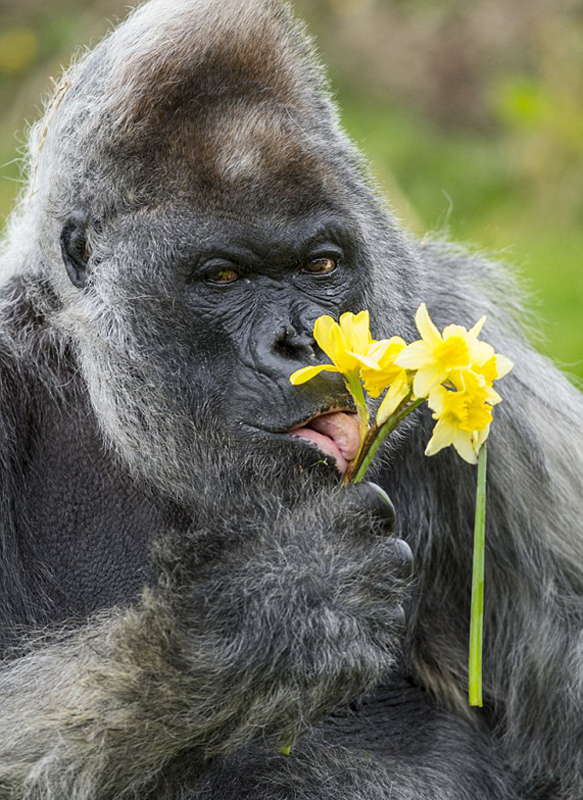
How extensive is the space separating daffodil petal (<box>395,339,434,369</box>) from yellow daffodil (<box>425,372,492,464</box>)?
0.09m

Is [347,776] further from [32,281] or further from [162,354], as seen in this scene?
[32,281]

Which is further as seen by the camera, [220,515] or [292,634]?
[220,515]

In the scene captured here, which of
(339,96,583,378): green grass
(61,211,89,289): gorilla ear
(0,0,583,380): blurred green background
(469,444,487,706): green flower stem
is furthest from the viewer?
(0,0,583,380): blurred green background

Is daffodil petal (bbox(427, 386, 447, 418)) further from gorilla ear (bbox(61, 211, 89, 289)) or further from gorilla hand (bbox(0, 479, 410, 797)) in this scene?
gorilla ear (bbox(61, 211, 89, 289))

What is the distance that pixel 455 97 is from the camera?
17.0 metres

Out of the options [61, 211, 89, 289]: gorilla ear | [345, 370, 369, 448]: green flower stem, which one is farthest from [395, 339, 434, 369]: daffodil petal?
[61, 211, 89, 289]: gorilla ear

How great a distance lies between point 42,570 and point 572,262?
23.7 feet

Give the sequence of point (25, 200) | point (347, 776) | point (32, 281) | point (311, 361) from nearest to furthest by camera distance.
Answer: point (311, 361)
point (347, 776)
point (32, 281)
point (25, 200)

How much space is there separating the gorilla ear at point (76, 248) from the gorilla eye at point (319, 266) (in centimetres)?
79

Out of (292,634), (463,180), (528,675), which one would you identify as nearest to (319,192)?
(292,634)

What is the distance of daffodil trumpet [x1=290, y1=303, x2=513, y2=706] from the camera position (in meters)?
4.02

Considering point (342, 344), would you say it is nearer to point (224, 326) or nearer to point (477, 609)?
point (224, 326)

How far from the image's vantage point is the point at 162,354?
4.40 metres

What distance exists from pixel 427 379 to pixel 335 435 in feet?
1.21
